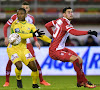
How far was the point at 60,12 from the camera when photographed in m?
19.1

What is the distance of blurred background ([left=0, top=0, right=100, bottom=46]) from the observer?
58.2 feet

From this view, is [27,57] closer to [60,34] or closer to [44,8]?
[60,34]

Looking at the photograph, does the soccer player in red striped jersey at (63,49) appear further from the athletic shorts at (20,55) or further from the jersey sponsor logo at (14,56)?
the jersey sponsor logo at (14,56)

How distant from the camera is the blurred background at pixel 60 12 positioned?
1775 centimetres

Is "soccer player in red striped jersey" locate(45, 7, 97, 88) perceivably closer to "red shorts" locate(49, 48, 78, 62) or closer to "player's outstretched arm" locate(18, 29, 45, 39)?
"red shorts" locate(49, 48, 78, 62)

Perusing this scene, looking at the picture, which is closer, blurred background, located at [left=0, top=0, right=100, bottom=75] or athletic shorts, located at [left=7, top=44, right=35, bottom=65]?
athletic shorts, located at [left=7, top=44, right=35, bottom=65]

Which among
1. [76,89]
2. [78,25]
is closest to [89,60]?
[76,89]

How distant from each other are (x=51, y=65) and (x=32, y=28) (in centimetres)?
441

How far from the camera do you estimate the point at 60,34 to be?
23.0 ft

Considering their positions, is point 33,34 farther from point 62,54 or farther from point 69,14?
point 69,14

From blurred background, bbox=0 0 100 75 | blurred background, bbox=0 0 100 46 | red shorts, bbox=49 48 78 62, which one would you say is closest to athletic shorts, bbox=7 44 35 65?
red shorts, bbox=49 48 78 62

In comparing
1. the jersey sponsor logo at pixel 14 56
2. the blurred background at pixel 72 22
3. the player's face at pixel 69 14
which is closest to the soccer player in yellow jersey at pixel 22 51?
the jersey sponsor logo at pixel 14 56

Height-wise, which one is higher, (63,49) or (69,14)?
(69,14)

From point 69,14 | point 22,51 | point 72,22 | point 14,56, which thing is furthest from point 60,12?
point 14,56
